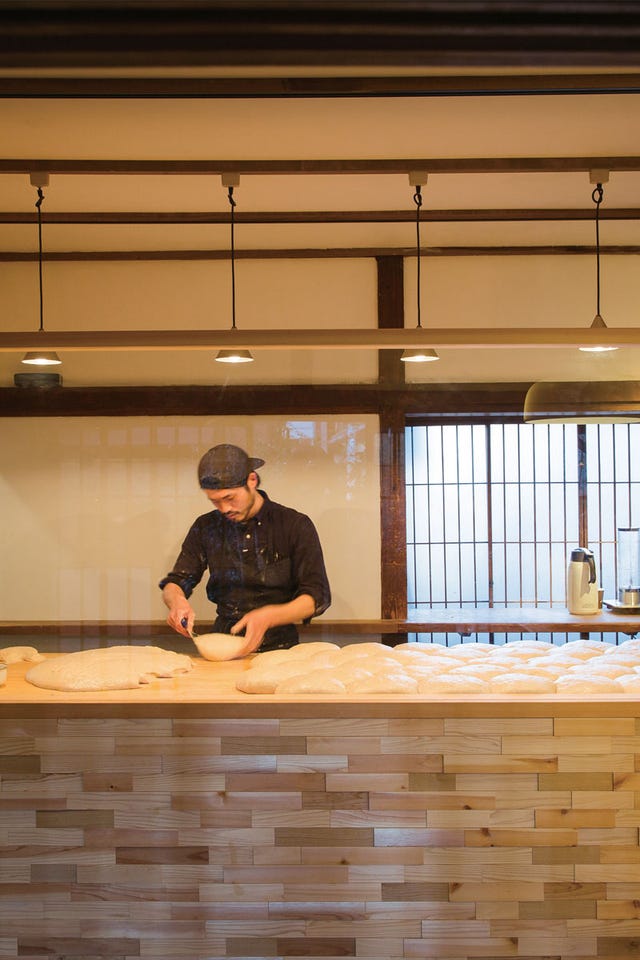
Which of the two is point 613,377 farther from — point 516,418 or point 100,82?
point 100,82

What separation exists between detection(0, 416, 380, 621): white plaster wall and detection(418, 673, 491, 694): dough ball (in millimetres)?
247

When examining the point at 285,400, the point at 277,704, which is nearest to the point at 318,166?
the point at 285,400

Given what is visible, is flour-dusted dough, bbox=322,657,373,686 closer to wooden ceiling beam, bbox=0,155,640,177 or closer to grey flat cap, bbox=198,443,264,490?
grey flat cap, bbox=198,443,264,490

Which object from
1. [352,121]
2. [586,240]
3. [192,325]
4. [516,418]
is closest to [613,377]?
[516,418]

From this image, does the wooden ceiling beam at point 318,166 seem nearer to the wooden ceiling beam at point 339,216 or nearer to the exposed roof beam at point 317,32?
the wooden ceiling beam at point 339,216

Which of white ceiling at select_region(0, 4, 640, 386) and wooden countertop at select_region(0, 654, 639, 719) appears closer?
wooden countertop at select_region(0, 654, 639, 719)

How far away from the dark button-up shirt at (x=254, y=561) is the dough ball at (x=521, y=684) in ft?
1.70

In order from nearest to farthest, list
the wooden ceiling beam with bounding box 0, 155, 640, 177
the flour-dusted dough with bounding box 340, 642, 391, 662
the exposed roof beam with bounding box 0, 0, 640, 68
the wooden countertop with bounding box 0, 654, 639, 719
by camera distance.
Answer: the exposed roof beam with bounding box 0, 0, 640, 68, the wooden countertop with bounding box 0, 654, 639, 719, the flour-dusted dough with bounding box 340, 642, 391, 662, the wooden ceiling beam with bounding box 0, 155, 640, 177

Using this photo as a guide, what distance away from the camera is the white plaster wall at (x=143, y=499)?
2320mm

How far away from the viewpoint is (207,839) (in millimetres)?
2309

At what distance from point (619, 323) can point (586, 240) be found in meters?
0.42

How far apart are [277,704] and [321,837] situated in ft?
1.27

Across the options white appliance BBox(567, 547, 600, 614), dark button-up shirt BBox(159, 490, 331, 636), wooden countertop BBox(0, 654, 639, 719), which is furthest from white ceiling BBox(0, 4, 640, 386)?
wooden countertop BBox(0, 654, 639, 719)

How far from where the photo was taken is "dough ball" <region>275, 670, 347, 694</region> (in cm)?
230
